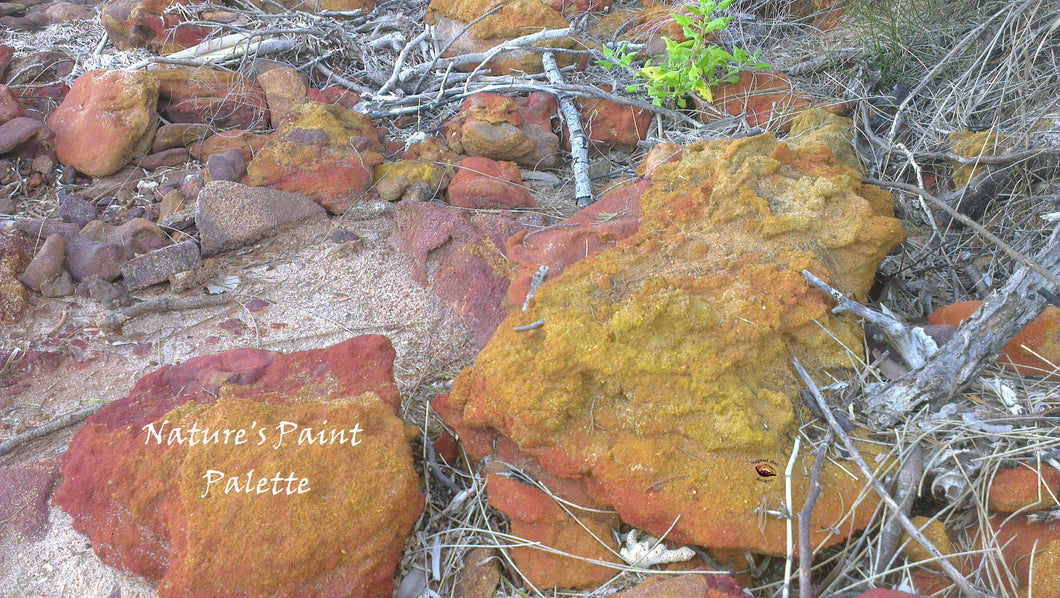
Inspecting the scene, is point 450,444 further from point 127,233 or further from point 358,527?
point 127,233

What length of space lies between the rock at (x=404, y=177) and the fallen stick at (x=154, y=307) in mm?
1043

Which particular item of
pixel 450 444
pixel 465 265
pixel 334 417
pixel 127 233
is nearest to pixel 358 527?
pixel 334 417

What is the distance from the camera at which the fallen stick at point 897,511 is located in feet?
4.93

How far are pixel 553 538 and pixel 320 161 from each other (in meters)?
2.64

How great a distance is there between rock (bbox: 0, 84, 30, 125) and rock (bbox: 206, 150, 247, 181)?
4.92ft

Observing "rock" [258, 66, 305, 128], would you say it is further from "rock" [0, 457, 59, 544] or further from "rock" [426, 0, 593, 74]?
"rock" [0, 457, 59, 544]

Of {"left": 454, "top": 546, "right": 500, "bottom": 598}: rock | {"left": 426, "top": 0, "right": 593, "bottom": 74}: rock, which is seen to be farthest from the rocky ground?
{"left": 426, "top": 0, "right": 593, "bottom": 74}: rock

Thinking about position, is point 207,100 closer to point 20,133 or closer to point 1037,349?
point 20,133

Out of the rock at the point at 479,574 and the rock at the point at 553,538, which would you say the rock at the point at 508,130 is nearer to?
the rock at the point at 553,538

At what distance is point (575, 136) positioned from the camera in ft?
13.0

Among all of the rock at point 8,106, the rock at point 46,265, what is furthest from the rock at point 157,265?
the rock at point 8,106

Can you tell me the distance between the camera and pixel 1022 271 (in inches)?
68.4

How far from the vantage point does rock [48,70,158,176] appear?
3.93m

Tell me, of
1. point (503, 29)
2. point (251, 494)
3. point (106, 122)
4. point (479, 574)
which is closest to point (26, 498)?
point (251, 494)
